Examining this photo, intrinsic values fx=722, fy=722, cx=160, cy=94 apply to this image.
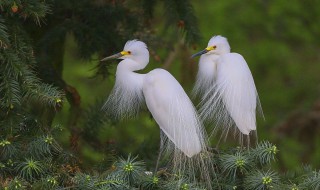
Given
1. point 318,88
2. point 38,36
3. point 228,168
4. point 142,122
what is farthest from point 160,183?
point 318,88

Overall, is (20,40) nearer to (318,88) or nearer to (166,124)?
(166,124)

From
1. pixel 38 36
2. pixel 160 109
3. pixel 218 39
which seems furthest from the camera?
pixel 38 36

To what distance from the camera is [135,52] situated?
2285mm

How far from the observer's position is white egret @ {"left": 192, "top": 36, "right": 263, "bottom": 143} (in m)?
2.33

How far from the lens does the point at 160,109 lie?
7.41ft

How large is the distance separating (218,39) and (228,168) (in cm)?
61

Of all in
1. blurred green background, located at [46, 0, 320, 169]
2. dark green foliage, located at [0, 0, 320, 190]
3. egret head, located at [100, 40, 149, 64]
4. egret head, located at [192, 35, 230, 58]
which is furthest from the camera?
blurred green background, located at [46, 0, 320, 169]

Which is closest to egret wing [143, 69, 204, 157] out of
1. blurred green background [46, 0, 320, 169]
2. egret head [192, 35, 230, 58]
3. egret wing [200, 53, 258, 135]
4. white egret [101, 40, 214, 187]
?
white egret [101, 40, 214, 187]

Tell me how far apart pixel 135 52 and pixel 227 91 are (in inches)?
13.0

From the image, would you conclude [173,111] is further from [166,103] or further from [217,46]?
[217,46]

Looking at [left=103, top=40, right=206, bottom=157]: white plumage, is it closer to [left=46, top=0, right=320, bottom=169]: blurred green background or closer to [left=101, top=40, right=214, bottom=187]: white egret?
[left=101, top=40, right=214, bottom=187]: white egret

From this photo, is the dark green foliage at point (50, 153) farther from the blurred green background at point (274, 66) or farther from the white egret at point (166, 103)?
the blurred green background at point (274, 66)

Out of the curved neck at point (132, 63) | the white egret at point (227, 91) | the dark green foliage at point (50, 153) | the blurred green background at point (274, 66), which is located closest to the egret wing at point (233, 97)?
the white egret at point (227, 91)

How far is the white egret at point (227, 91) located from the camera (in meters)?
2.33
